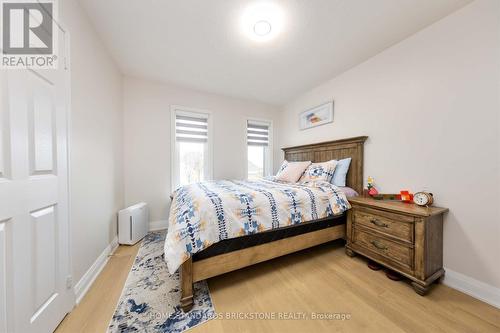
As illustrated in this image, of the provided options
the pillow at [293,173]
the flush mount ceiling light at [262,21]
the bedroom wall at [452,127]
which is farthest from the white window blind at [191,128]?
the bedroom wall at [452,127]

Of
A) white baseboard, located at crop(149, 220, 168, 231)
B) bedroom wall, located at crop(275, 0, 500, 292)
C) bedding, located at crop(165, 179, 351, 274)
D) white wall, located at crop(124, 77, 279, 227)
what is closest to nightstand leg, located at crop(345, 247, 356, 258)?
bedding, located at crop(165, 179, 351, 274)

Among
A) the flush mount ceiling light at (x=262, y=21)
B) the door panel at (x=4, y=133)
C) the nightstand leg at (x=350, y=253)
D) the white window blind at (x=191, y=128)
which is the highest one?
the flush mount ceiling light at (x=262, y=21)

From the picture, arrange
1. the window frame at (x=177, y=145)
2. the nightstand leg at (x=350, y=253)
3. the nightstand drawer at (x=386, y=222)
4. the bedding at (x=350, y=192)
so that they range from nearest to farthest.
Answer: the nightstand drawer at (x=386, y=222), the nightstand leg at (x=350, y=253), the bedding at (x=350, y=192), the window frame at (x=177, y=145)

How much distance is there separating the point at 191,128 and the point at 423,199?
328 cm

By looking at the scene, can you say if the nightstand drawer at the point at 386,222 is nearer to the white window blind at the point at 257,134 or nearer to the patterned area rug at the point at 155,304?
the patterned area rug at the point at 155,304

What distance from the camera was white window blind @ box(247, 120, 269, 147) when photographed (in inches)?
143

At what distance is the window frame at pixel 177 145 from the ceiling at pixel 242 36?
50 cm

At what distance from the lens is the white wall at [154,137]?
266cm

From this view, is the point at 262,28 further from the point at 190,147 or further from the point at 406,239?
the point at 406,239

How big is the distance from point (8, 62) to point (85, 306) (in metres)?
1.63

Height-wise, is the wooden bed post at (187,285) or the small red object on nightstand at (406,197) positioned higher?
the small red object on nightstand at (406,197)

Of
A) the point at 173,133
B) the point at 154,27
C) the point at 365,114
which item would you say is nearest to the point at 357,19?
the point at 365,114

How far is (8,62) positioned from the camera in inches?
32.0

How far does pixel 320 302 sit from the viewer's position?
1291 millimetres
